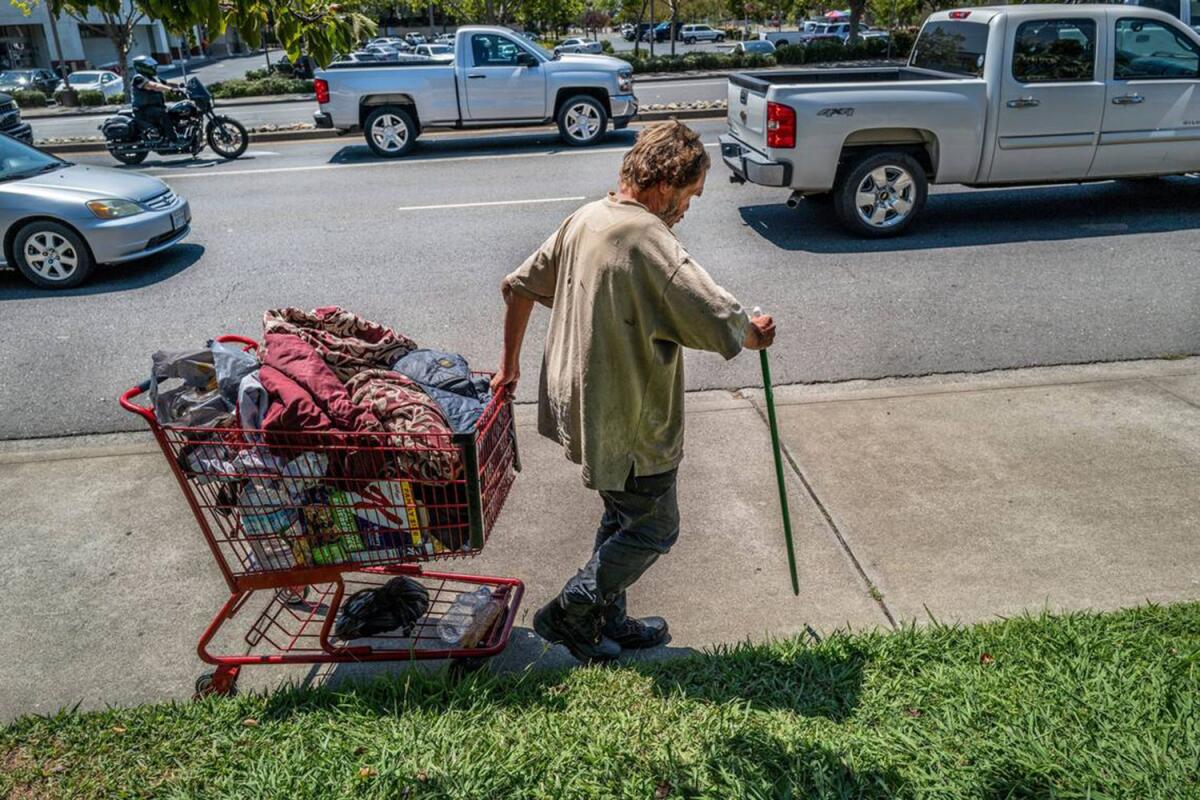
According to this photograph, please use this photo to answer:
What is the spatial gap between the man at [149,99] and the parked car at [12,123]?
3.42 meters

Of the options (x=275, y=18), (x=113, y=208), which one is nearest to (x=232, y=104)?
(x=113, y=208)

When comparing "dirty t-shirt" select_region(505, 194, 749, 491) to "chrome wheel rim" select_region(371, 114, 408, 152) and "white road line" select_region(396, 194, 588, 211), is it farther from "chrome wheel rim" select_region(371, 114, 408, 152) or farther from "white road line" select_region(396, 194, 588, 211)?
"chrome wheel rim" select_region(371, 114, 408, 152)

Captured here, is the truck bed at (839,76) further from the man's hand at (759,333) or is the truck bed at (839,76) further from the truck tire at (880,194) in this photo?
the man's hand at (759,333)

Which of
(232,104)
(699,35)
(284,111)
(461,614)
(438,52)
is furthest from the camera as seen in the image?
(699,35)

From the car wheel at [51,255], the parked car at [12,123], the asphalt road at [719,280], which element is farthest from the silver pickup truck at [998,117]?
the parked car at [12,123]

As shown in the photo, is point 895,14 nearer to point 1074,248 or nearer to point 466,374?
point 1074,248

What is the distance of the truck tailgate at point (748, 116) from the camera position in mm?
8672

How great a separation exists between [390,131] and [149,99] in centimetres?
385

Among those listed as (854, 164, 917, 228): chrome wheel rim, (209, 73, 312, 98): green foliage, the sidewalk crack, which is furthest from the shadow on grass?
(209, 73, 312, 98): green foliage

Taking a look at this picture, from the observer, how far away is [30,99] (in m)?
31.4

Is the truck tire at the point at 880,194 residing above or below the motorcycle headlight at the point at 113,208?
below

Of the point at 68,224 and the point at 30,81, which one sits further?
the point at 30,81

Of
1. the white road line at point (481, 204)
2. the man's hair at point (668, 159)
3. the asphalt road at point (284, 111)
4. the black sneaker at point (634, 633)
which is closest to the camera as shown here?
the man's hair at point (668, 159)

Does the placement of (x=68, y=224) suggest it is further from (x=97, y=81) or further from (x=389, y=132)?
(x=97, y=81)
